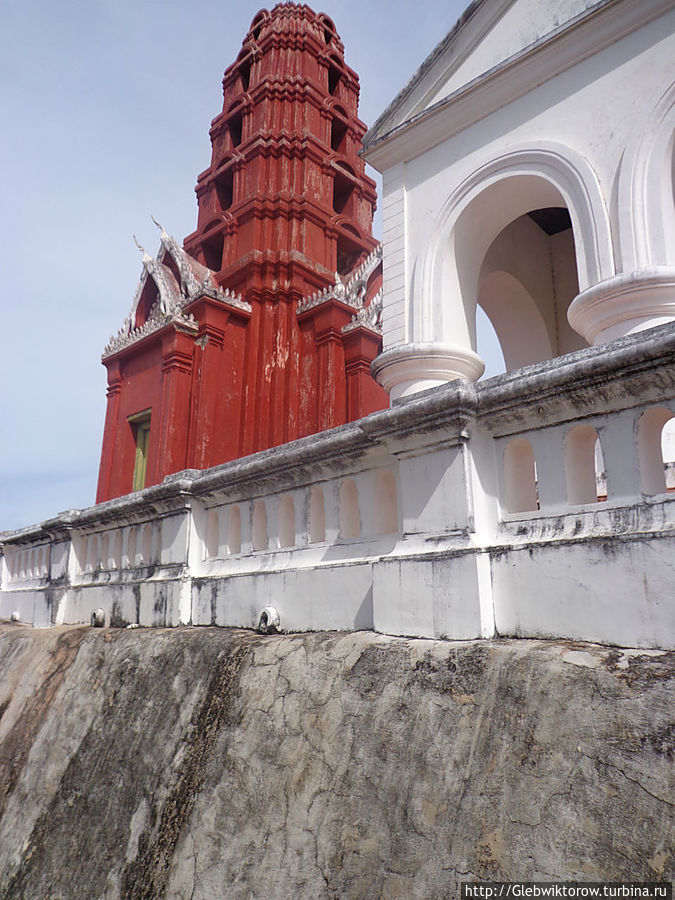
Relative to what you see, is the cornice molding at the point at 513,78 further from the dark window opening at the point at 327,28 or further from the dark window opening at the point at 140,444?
the dark window opening at the point at 327,28

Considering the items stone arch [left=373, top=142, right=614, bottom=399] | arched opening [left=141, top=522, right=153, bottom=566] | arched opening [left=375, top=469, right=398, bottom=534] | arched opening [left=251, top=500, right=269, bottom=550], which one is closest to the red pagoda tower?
arched opening [left=141, top=522, right=153, bottom=566]

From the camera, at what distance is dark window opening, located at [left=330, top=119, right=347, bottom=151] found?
14.6 meters

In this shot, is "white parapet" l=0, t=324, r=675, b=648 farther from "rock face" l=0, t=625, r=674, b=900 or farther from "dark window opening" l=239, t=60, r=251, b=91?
"dark window opening" l=239, t=60, r=251, b=91

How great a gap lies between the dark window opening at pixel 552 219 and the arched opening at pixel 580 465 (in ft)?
17.4

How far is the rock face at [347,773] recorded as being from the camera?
6.33 feet

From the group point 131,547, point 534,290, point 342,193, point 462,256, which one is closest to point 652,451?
point 462,256

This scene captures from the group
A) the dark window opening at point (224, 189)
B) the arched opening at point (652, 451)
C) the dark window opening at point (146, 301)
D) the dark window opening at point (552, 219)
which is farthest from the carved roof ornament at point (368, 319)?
the arched opening at point (652, 451)

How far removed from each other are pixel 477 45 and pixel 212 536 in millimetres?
4971

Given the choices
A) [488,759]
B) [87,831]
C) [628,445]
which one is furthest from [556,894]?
[87,831]

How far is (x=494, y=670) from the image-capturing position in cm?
239

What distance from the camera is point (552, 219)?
748 centimetres

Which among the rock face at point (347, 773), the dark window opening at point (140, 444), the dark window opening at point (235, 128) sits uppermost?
the dark window opening at point (235, 128)

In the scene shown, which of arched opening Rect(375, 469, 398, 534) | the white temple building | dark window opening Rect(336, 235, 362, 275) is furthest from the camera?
dark window opening Rect(336, 235, 362, 275)

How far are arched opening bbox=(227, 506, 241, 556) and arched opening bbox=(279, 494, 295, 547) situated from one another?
1.79ft
